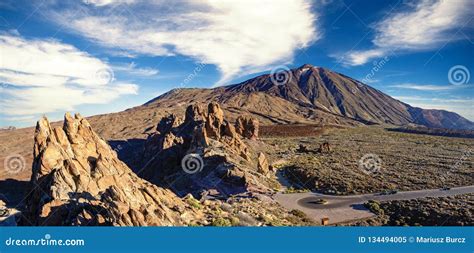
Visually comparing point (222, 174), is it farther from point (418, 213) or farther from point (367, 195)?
point (418, 213)

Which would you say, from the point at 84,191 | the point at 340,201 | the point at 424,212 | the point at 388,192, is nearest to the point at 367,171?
the point at 388,192

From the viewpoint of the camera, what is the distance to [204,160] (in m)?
56.2

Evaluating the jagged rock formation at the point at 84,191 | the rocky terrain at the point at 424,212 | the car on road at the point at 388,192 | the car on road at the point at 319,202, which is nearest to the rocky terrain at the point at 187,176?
the jagged rock formation at the point at 84,191

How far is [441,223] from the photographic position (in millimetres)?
35250

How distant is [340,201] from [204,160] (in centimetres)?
2269

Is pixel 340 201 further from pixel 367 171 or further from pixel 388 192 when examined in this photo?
pixel 367 171

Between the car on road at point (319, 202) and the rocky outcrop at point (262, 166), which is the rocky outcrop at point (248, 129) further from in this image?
the car on road at point (319, 202)

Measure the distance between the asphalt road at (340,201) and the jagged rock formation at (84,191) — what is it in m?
14.8

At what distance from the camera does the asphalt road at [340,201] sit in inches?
1428

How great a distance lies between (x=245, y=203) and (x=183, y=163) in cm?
2644

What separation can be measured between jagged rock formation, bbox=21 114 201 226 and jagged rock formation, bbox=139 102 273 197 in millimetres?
13789

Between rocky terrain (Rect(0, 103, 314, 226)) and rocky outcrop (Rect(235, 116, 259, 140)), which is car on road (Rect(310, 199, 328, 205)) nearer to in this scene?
rocky terrain (Rect(0, 103, 314, 226))

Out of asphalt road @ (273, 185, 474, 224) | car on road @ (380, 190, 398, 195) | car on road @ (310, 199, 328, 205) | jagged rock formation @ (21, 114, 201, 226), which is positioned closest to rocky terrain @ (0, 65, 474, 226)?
jagged rock formation @ (21, 114, 201, 226)

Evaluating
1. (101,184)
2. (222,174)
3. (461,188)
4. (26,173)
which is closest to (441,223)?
(461,188)
